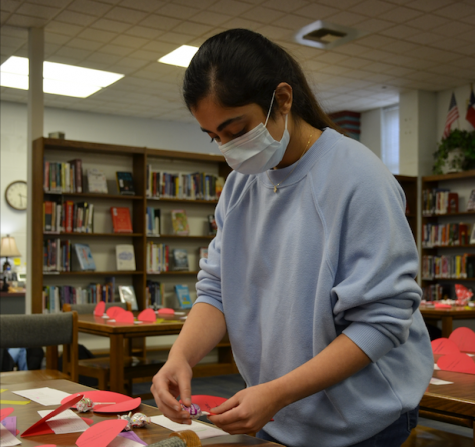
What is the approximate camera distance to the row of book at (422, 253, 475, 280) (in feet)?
24.5

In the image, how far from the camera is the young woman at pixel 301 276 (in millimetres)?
903

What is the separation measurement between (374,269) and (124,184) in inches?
212

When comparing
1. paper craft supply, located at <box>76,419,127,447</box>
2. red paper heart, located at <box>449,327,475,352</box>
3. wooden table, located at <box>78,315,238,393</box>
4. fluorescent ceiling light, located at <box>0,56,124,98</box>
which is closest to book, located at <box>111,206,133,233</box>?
fluorescent ceiling light, located at <box>0,56,124,98</box>

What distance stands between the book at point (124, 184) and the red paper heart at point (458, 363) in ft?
15.3

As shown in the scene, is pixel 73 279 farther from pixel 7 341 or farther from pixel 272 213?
pixel 272 213

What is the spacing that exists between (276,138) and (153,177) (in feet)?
17.2

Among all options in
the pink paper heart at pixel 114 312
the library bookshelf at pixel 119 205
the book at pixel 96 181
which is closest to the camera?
the pink paper heart at pixel 114 312

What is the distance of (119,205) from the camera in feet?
20.5

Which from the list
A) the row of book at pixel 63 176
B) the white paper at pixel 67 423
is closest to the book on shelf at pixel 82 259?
the row of book at pixel 63 176

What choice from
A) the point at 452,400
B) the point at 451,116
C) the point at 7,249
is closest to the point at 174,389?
the point at 452,400

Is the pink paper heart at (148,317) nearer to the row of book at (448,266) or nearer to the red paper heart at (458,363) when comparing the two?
the red paper heart at (458,363)

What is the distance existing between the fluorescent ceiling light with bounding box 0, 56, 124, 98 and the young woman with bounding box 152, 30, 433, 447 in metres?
6.66

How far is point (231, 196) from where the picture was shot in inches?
47.2

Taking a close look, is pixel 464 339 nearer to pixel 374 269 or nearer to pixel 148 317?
pixel 374 269
